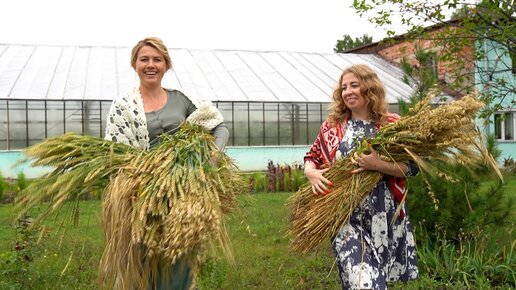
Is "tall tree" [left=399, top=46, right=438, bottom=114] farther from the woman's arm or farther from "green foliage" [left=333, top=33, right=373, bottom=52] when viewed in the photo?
"green foliage" [left=333, top=33, right=373, bottom=52]

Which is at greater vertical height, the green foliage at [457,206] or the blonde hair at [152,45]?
the blonde hair at [152,45]

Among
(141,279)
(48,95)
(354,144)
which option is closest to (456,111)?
(354,144)

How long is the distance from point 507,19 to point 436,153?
2.74 m

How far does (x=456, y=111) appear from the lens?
6.86ft

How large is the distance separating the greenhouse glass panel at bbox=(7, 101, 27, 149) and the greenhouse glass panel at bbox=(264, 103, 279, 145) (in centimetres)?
618

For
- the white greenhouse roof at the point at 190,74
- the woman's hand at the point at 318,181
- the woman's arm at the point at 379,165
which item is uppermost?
the white greenhouse roof at the point at 190,74

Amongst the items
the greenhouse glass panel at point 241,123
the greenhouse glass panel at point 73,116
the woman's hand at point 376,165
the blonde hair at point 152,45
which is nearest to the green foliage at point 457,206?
the woman's hand at point 376,165

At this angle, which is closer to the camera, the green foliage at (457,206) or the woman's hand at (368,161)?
the woman's hand at (368,161)

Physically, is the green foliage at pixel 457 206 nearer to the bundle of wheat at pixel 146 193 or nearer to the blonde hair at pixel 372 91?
the blonde hair at pixel 372 91

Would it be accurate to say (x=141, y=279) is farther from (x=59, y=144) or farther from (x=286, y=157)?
(x=286, y=157)

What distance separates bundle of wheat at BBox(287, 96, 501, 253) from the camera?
2.14 metres

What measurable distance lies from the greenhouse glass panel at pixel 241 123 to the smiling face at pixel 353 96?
12.4 m

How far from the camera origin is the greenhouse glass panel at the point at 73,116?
44.3 feet

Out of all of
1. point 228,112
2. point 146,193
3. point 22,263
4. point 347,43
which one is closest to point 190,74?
point 228,112
